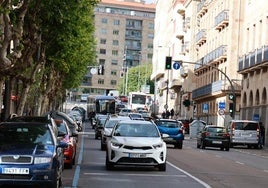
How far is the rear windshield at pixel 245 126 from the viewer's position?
49.5 m

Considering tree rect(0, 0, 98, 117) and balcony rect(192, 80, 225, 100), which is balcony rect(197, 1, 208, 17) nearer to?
balcony rect(192, 80, 225, 100)

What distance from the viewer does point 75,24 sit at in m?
34.8

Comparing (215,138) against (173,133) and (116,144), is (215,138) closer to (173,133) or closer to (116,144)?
(173,133)

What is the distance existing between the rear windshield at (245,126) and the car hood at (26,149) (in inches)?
1365

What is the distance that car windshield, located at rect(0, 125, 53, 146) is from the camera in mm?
16094

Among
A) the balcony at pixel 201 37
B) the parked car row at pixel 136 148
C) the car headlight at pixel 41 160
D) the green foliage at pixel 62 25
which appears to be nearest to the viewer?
the car headlight at pixel 41 160

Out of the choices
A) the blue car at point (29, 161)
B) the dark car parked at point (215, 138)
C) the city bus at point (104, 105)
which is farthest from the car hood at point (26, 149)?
the city bus at point (104, 105)

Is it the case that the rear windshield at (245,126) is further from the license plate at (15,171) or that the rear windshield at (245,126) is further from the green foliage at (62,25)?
the license plate at (15,171)

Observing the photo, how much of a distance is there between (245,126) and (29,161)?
118 feet

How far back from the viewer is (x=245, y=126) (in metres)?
49.7

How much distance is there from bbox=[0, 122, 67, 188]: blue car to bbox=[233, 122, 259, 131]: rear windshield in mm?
34192

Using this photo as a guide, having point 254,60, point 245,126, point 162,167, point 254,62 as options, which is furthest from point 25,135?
point 254,60

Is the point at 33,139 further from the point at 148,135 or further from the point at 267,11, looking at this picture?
the point at 267,11

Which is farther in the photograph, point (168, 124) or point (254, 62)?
point (254, 62)
